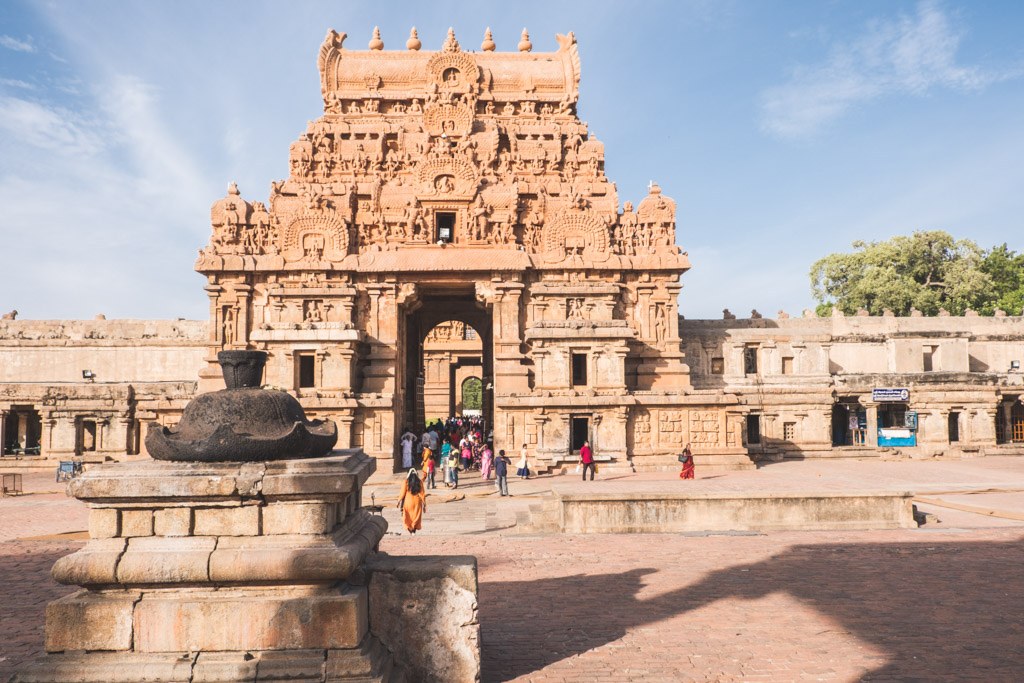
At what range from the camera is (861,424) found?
1191 inches

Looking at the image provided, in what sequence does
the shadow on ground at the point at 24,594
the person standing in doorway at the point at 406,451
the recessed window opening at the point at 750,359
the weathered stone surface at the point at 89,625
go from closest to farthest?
the weathered stone surface at the point at 89,625
the shadow on ground at the point at 24,594
the person standing in doorway at the point at 406,451
the recessed window opening at the point at 750,359

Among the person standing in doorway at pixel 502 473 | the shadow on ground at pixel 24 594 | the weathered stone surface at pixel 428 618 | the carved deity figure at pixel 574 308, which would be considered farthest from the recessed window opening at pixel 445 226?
the weathered stone surface at pixel 428 618

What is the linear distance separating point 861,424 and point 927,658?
2729cm

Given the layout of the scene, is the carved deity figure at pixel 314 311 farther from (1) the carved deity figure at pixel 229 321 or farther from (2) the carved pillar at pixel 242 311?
(1) the carved deity figure at pixel 229 321

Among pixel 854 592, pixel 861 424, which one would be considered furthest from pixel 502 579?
pixel 861 424

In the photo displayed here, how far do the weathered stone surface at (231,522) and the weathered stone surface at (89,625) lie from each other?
0.67 metres

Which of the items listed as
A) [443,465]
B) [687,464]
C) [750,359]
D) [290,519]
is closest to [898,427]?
[750,359]

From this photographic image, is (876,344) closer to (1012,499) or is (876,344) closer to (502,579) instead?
(1012,499)

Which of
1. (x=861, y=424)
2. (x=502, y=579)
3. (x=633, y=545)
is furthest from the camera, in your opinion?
(x=861, y=424)

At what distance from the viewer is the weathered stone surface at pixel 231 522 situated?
4.49 metres

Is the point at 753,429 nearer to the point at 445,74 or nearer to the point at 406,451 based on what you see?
the point at 406,451

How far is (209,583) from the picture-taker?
4406 millimetres

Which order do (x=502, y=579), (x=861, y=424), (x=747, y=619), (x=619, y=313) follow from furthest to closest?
(x=861, y=424), (x=619, y=313), (x=502, y=579), (x=747, y=619)

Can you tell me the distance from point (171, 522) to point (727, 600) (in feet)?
19.9
